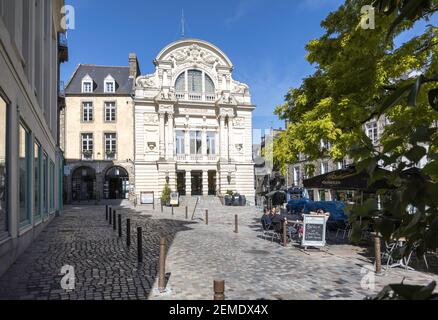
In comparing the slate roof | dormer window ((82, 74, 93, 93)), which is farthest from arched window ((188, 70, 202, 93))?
dormer window ((82, 74, 93, 93))

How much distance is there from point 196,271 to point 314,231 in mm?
→ 4355

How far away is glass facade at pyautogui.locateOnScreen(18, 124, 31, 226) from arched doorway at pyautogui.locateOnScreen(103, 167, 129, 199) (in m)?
30.1

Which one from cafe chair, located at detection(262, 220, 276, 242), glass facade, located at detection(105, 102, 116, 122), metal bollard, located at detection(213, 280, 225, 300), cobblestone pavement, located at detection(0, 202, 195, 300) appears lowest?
cafe chair, located at detection(262, 220, 276, 242)

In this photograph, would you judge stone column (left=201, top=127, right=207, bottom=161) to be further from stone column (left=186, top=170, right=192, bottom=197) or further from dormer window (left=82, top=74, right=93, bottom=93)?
dormer window (left=82, top=74, right=93, bottom=93)

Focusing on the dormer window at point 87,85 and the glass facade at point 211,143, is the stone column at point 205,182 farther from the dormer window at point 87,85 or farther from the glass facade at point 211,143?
the dormer window at point 87,85


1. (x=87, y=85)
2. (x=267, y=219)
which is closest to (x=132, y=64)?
(x=87, y=85)

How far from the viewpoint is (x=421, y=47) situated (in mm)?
9586

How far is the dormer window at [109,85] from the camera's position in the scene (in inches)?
1672

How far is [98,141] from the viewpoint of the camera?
41125 mm

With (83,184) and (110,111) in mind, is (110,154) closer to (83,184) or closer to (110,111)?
(83,184)

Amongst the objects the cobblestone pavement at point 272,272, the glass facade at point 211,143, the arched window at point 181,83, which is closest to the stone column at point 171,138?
the arched window at point 181,83

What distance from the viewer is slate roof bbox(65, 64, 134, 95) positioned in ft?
138

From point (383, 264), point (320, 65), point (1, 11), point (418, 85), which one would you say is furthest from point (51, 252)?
point (418, 85)
